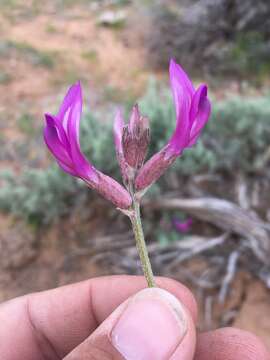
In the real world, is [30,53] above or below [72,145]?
above

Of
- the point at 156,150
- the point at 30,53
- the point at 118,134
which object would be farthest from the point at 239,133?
the point at 30,53

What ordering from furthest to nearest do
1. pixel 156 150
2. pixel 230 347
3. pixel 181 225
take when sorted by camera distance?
pixel 156 150 < pixel 181 225 < pixel 230 347

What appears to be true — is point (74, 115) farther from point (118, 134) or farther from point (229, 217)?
point (229, 217)

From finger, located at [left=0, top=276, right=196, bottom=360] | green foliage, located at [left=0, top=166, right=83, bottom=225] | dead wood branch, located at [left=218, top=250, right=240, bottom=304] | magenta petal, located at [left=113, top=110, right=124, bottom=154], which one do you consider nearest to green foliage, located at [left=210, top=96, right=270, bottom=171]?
dead wood branch, located at [left=218, top=250, right=240, bottom=304]

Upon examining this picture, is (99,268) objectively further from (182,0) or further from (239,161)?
(182,0)

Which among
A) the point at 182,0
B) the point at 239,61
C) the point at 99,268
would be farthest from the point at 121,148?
the point at 182,0

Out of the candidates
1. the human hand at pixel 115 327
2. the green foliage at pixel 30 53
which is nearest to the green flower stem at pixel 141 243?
the human hand at pixel 115 327
